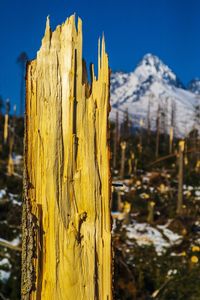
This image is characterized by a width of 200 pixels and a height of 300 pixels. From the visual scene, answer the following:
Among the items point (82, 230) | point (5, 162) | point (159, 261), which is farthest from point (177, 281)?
point (5, 162)

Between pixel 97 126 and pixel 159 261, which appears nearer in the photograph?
pixel 97 126

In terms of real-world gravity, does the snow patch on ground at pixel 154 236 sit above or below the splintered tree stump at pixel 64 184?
below

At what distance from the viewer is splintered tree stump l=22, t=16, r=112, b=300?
6.39 feet

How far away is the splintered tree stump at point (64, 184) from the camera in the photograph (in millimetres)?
1946

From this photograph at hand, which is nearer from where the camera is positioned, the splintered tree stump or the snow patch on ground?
the splintered tree stump

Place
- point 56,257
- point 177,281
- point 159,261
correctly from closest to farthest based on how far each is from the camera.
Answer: point 56,257 → point 177,281 → point 159,261

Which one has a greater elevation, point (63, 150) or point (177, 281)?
point (63, 150)

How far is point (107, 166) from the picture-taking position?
2.03 m

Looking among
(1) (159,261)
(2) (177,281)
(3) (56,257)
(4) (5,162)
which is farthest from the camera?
(4) (5,162)

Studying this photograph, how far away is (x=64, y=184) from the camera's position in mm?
1970

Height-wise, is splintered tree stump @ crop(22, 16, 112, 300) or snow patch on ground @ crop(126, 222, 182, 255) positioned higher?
splintered tree stump @ crop(22, 16, 112, 300)

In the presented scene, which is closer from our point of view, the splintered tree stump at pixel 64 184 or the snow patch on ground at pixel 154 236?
the splintered tree stump at pixel 64 184

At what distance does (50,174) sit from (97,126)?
0.32 meters

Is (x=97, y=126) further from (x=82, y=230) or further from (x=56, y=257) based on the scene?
(x=56, y=257)
